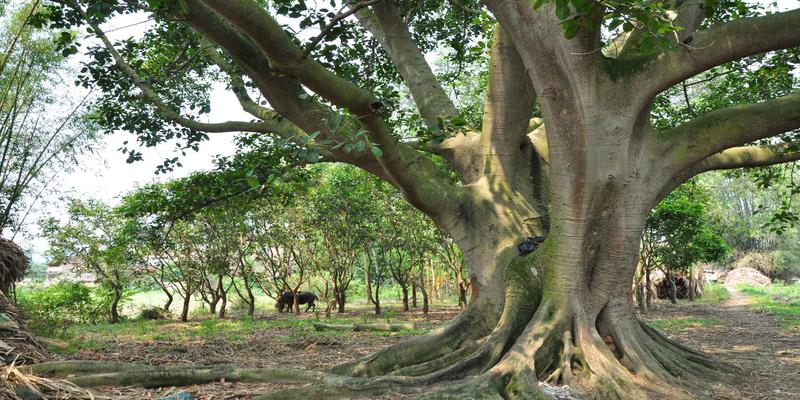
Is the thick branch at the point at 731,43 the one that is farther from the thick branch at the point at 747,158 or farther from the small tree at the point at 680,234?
the small tree at the point at 680,234

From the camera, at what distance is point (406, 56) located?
741cm

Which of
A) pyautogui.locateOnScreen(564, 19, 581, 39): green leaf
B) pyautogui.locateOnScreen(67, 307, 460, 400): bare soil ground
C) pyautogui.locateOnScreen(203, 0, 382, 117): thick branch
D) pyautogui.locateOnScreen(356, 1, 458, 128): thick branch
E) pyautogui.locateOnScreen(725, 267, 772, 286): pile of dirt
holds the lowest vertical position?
pyautogui.locateOnScreen(67, 307, 460, 400): bare soil ground

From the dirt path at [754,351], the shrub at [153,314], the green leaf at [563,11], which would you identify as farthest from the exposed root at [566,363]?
the shrub at [153,314]

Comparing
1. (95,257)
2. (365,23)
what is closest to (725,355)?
(365,23)

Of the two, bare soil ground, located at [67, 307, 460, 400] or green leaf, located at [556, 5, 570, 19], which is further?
bare soil ground, located at [67, 307, 460, 400]

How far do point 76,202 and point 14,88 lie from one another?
7019 mm

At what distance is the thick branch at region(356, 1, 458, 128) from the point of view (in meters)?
7.04

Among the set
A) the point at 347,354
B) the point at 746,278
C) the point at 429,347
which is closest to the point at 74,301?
the point at 347,354

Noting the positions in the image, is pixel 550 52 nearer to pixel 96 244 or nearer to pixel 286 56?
pixel 286 56

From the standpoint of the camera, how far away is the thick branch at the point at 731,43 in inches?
178

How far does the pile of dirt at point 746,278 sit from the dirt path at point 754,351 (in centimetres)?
2333

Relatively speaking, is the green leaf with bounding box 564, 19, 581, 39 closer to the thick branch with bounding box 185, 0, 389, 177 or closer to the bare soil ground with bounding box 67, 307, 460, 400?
the thick branch with bounding box 185, 0, 389, 177

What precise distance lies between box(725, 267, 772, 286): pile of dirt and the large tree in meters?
32.4

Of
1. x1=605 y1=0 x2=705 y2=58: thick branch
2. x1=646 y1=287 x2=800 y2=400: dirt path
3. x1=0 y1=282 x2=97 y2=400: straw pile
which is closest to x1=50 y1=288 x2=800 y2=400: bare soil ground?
x1=646 y1=287 x2=800 y2=400: dirt path
